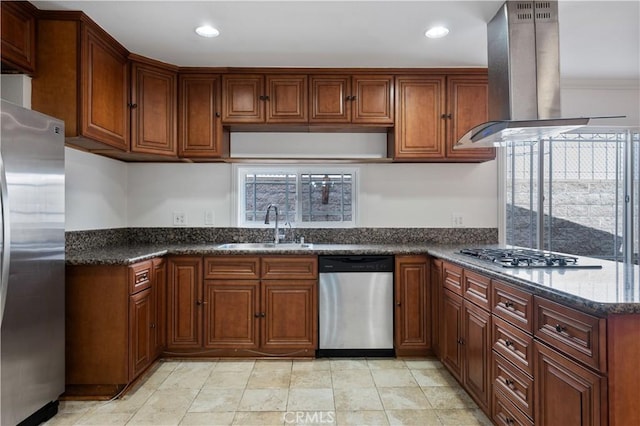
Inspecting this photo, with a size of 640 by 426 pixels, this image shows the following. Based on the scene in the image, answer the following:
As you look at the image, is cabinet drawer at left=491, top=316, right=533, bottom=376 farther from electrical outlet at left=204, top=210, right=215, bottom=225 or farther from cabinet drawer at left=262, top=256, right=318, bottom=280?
electrical outlet at left=204, top=210, right=215, bottom=225

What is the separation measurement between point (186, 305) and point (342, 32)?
7.86ft

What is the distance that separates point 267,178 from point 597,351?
2.93m

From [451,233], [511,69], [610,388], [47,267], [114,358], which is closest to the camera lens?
[610,388]

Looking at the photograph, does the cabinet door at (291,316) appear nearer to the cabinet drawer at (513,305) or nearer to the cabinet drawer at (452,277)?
the cabinet drawer at (452,277)

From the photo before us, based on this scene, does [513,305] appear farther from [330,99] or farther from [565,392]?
[330,99]

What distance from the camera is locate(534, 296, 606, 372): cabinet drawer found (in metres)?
1.30

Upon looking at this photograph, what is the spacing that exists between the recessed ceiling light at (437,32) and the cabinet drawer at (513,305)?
1.72 meters

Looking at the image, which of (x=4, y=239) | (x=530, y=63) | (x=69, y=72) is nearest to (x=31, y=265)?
(x=4, y=239)

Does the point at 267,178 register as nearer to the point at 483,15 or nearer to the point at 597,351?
the point at 483,15

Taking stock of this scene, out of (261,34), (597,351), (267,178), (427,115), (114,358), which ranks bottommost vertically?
(114,358)

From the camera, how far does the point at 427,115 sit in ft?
10.9

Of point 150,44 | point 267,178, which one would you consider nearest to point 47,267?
point 150,44

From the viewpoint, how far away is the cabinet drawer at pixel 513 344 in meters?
1.72

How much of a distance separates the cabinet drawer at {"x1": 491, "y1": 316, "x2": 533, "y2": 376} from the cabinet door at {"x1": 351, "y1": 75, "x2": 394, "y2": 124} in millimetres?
1937
